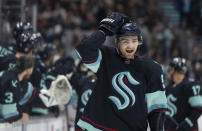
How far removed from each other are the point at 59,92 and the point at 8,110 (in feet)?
2.09

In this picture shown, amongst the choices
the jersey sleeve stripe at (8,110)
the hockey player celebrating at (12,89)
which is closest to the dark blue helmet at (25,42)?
the hockey player celebrating at (12,89)

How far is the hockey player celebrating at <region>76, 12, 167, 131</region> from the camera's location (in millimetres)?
2916

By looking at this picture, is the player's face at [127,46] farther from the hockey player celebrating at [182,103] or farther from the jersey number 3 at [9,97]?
the hockey player celebrating at [182,103]

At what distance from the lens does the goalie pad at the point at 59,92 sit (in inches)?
168

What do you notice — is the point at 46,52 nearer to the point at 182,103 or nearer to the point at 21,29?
the point at 21,29

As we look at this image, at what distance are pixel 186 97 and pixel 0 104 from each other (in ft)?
6.27

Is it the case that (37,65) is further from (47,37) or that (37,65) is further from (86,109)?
(47,37)

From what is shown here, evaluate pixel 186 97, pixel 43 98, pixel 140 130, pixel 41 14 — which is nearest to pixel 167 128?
pixel 186 97

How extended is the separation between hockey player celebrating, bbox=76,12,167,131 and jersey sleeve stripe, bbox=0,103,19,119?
1101 millimetres

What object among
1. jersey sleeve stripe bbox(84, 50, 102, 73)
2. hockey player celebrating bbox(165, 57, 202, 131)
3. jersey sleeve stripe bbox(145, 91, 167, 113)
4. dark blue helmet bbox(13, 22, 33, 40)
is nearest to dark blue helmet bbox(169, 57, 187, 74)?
hockey player celebrating bbox(165, 57, 202, 131)

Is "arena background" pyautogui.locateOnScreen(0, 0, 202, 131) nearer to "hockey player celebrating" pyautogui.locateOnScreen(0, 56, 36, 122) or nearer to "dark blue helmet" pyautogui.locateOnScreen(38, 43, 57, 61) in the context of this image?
"dark blue helmet" pyautogui.locateOnScreen(38, 43, 57, 61)

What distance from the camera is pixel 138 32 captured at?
9.88 feet

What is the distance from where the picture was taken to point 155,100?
3000 mm

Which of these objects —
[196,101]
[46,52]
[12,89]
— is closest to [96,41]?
[12,89]
